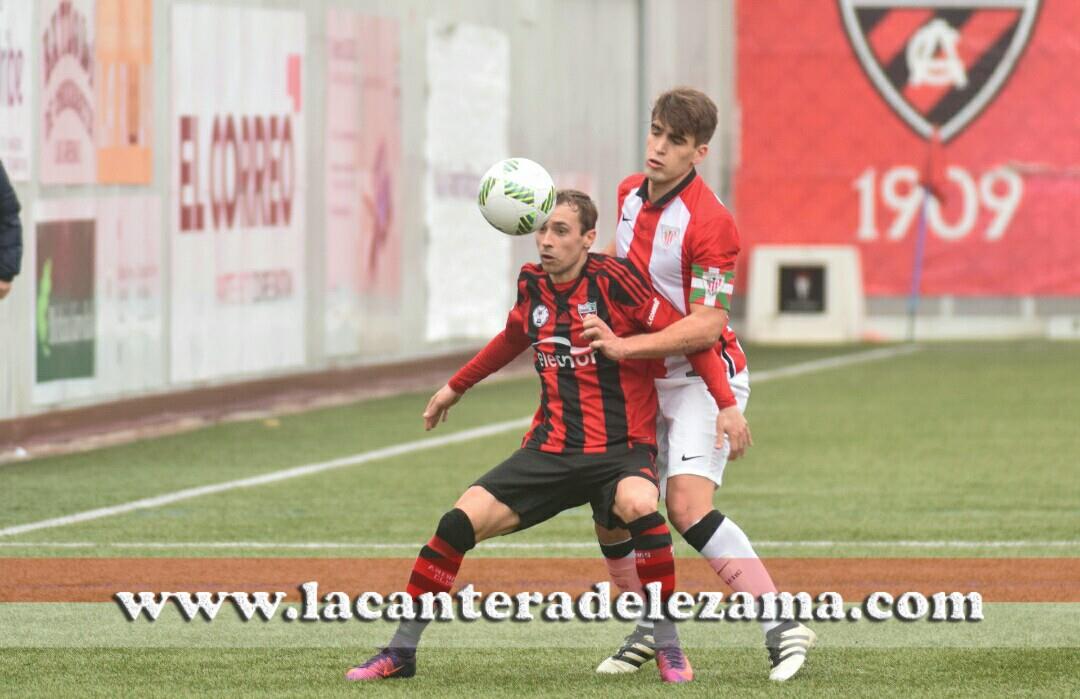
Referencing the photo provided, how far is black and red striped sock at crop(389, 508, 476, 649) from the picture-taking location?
22.3 feet

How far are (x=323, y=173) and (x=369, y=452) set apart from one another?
20.3ft

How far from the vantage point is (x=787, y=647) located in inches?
271

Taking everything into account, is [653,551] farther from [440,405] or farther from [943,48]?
[943,48]

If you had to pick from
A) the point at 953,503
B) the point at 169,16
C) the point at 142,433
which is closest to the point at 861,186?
the point at 169,16

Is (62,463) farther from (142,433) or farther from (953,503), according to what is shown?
(953,503)

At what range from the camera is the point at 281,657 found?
7.31 metres

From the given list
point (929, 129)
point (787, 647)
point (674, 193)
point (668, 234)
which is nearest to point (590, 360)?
point (668, 234)

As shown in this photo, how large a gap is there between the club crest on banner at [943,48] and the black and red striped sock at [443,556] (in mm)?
22017

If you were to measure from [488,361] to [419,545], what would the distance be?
3.21m

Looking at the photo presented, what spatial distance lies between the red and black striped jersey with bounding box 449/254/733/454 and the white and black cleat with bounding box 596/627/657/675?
64cm

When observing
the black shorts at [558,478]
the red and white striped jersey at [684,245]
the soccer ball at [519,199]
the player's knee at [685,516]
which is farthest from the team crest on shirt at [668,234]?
the player's knee at [685,516]

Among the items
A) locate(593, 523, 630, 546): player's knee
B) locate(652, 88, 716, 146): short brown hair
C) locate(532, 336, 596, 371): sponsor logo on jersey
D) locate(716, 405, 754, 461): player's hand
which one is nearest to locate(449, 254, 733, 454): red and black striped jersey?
locate(532, 336, 596, 371): sponsor logo on jersey

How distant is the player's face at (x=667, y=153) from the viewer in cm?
Answer: 699

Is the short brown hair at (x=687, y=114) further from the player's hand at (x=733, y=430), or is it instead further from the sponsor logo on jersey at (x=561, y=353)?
the player's hand at (x=733, y=430)
